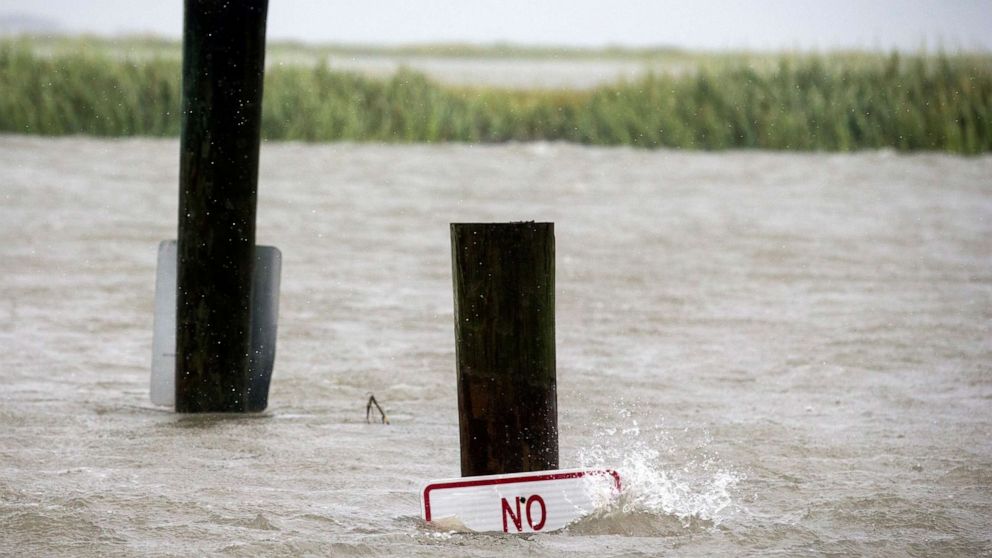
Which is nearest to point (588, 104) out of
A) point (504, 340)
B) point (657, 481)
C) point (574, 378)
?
point (574, 378)

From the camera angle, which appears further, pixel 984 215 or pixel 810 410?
pixel 984 215

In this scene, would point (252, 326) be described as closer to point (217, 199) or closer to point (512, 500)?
point (217, 199)

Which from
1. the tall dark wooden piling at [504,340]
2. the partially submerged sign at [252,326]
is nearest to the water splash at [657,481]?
the tall dark wooden piling at [504,340]

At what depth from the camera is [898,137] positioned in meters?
21.6

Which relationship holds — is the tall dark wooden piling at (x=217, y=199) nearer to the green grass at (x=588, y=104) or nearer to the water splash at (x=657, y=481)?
the water splash at (x=657, y=481)

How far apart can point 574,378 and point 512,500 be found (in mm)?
3037

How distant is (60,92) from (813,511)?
19.8 meters

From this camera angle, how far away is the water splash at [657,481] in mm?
4504

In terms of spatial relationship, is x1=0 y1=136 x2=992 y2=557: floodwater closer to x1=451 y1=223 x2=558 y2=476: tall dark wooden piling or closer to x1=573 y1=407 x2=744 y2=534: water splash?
x1=573 y1=407 x2=744 y2=534: water splash

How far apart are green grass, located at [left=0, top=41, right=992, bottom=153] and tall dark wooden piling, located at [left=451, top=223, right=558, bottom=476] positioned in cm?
1758

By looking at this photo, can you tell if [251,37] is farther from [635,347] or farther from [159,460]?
[635,347]

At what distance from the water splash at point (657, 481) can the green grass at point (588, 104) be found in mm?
16508

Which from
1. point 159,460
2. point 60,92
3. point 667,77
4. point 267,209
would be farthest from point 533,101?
point 159,460

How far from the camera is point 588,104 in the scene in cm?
2372
